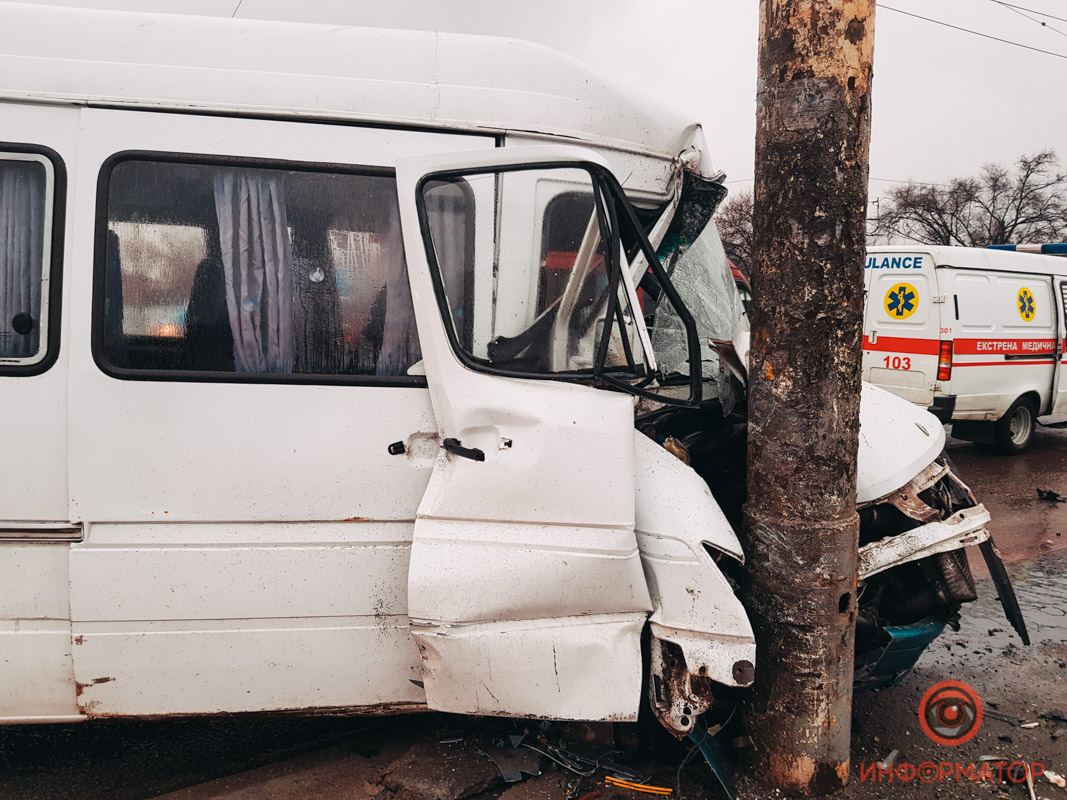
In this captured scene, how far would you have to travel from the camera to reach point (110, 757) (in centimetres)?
311

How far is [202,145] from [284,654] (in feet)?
5.49

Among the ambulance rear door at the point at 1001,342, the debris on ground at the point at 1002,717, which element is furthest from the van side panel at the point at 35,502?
the ambulance rear door at the point at 1001,342

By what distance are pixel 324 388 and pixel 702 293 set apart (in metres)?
2.07

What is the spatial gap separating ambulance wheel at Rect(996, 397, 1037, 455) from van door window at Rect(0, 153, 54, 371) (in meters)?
10.5

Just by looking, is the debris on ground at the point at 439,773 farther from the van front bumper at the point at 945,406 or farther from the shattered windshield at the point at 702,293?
the van front bumper at the point at 945,406

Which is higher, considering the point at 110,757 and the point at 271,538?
the point at 271,538

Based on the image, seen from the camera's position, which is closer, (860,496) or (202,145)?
(202,145)

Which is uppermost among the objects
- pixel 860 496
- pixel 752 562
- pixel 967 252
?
pixel 967 252

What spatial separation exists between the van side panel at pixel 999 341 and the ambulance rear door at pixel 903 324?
0.23m

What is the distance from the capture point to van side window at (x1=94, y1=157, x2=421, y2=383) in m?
2.53

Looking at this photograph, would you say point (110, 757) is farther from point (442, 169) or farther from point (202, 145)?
point (442, 169)

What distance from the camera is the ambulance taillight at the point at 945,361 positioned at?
30.2 ft

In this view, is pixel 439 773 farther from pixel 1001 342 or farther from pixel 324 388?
pixel 1001 342

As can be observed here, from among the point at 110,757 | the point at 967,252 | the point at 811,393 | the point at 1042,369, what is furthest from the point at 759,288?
the point at 1042,369
